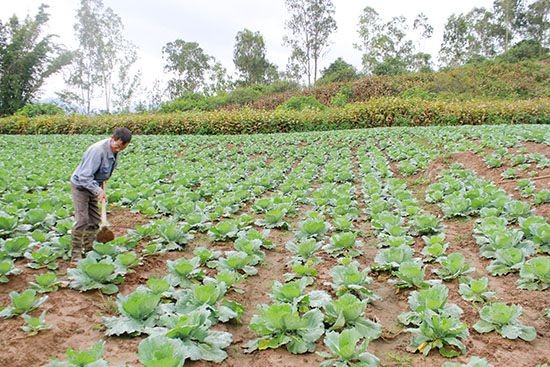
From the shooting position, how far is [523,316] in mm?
2992

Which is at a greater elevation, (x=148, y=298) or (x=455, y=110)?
(x=455, y=110)

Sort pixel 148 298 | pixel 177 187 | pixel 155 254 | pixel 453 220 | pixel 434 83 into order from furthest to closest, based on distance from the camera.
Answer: pixel 434 83 < pixel 177 187 < pixel 453 220 < pixel 155 254 < pixel 148 298

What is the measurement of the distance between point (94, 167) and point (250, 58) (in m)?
42.6

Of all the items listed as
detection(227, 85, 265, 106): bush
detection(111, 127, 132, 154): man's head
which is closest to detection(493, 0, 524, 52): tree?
detection(227, 85, 265, 106): bush

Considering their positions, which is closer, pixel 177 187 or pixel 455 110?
pixel 177 187

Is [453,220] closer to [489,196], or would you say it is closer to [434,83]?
[489,196]

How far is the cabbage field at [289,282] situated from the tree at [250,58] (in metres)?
39.1

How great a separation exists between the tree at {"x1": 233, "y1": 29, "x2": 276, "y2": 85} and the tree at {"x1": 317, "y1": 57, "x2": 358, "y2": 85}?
7191mm

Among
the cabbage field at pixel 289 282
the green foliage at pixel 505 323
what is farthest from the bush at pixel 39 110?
the green foliage at pixel 505 323

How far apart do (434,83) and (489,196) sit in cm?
2852

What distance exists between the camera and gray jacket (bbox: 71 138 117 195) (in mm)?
4078

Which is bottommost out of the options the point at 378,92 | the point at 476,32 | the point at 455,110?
the point at 455,110

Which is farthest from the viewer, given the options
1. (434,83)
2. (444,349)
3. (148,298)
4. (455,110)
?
(434,83)

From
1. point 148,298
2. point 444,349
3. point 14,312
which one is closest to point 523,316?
point 444,349
